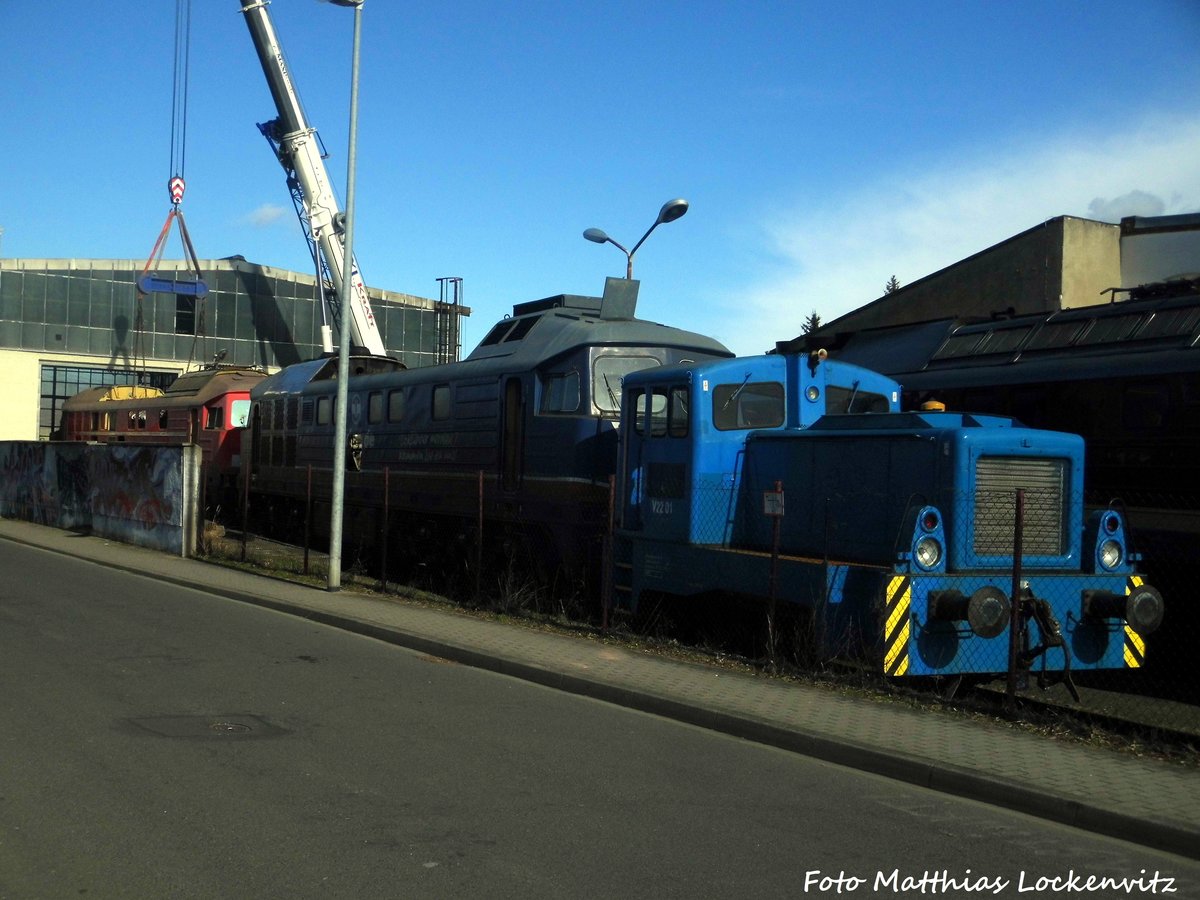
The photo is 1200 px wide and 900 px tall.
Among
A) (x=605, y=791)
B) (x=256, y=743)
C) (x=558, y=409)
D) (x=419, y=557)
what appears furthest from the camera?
(x=419, y=557)

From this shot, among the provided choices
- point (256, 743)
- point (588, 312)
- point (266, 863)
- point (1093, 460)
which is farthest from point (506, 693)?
point (588, 312)

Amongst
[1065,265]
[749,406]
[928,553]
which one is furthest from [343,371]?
[1065,265]

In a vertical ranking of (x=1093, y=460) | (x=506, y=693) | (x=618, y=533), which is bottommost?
(x=506, y=693)

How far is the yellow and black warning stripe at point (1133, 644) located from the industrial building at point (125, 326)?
122 feet

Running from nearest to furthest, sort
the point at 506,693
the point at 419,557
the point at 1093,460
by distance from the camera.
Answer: the point at 506,693 → the point at 1093,460 → the point at 419,557

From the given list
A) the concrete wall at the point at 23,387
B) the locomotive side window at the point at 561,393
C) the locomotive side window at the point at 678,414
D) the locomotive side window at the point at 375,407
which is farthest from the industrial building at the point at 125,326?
the locomotive side window at the point at 678,414

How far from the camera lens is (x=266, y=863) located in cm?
500

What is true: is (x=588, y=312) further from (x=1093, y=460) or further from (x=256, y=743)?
(x=256, y=743)

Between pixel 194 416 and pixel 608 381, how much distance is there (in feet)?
60.0

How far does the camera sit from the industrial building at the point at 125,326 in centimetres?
4272

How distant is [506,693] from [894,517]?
3.65 m

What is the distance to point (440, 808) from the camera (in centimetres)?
595

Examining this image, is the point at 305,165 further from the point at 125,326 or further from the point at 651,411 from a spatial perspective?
the point at 651,411

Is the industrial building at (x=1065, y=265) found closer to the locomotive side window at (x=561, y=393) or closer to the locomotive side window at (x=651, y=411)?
the locomotive side window at (x=561, y=393)
